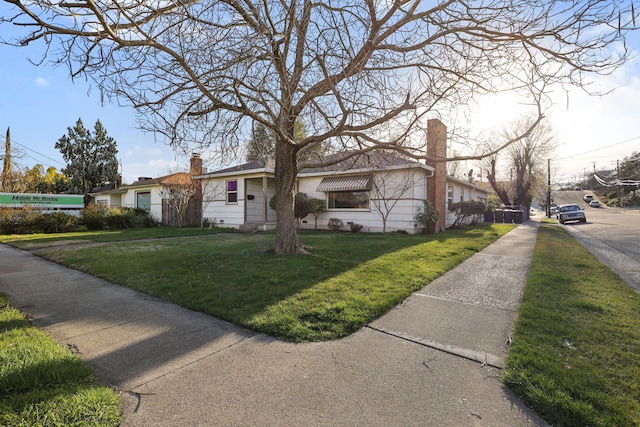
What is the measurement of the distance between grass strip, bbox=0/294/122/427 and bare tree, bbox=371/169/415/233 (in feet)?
43.7

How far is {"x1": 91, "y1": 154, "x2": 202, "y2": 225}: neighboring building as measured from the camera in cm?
Answer: 1983

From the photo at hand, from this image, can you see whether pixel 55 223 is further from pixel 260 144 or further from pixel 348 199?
pixel 348 199

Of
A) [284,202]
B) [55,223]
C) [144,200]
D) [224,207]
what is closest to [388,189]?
[284,202]

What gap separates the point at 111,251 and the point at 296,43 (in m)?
8.34

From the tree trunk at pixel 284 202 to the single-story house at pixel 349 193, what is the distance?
177 inches

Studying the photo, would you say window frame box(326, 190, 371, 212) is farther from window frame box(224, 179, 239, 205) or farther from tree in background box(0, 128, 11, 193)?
tree in background box(0, 128, 11, 193)

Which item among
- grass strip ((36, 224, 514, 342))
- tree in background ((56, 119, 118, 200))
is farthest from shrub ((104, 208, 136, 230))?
tree in background ((56, 119, 118, 200))

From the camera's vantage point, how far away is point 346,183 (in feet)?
51.3

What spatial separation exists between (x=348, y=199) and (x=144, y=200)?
1818 cm

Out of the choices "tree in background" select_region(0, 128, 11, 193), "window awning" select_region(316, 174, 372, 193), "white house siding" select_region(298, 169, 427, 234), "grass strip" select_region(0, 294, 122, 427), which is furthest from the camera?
"tree in background" select_region(0, 128, 11, 193)

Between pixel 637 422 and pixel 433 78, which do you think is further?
pixel 433 78

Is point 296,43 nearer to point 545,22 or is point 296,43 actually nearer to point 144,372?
point 545,22

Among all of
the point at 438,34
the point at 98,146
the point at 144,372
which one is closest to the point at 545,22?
the point at 438,34

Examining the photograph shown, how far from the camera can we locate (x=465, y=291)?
537 cm
